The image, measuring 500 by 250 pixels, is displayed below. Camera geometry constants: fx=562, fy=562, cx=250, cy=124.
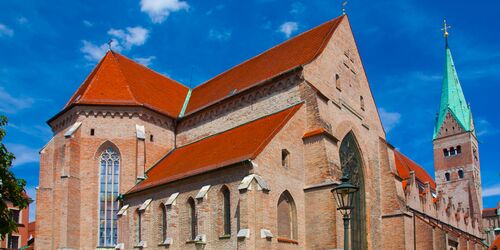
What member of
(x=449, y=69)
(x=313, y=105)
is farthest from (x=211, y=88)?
(x=449, y=69)

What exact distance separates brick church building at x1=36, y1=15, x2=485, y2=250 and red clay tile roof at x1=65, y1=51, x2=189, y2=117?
10 cm

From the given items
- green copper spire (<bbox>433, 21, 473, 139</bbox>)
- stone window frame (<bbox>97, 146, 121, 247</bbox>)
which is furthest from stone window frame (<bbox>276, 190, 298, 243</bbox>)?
green copper spire (<bbox>433, 21, 473, 139</bbox>)

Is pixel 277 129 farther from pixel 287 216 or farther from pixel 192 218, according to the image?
pixel 192 218

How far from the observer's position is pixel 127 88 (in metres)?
33.3

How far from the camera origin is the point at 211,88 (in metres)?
35.4

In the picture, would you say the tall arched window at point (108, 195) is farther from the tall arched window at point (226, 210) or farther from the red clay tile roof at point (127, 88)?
the tall arched window at point (226, 210)

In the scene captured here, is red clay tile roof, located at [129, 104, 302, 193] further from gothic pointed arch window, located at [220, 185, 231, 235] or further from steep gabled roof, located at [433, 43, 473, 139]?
steep gabled roof, located at [433, 43, 473, 139]

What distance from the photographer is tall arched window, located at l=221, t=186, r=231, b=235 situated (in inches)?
955

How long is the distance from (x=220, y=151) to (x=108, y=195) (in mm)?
8355

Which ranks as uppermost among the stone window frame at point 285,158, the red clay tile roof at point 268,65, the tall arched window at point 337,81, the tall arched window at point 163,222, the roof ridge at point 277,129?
the red clay tile roof at point 268,65

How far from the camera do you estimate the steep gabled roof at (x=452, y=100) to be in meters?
67.0

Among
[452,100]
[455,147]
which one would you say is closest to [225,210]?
[455,147]

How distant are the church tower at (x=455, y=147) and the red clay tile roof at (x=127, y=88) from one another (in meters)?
40.3

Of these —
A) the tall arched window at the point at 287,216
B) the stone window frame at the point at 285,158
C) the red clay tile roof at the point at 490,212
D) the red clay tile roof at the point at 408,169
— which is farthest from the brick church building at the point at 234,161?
the red clay tile roof at the point at 490,212
